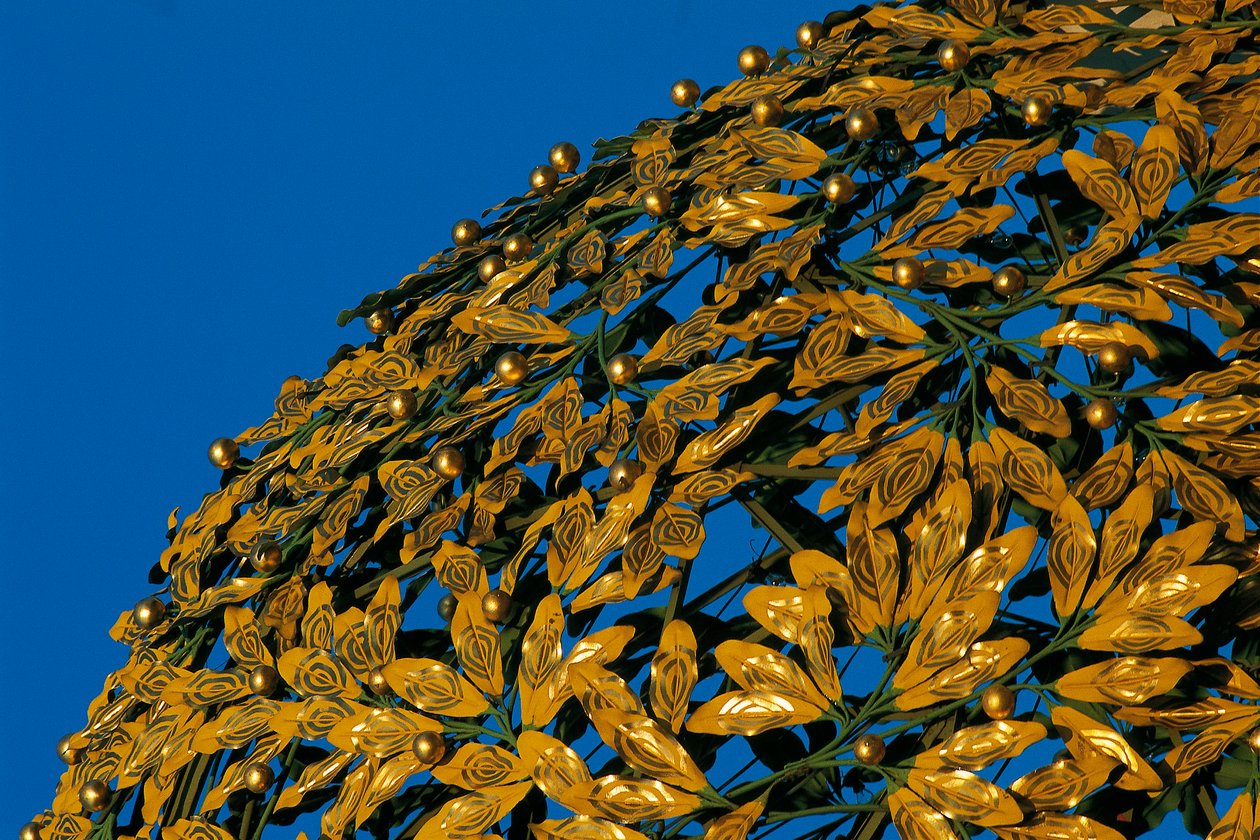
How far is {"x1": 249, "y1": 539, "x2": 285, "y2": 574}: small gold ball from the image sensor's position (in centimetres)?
77

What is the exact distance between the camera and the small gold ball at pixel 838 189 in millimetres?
705

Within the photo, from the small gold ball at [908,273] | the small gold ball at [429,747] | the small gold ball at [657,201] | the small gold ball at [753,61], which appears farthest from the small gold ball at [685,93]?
the small gold ball at [429,747]

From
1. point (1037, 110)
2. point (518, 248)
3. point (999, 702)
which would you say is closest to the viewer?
point (999, 702)

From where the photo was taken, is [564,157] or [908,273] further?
[564,157]

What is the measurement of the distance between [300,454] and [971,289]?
0.31m

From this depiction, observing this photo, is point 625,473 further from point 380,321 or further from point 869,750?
point 380,321

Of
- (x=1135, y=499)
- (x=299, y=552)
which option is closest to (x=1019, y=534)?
(x=1135, y=499)

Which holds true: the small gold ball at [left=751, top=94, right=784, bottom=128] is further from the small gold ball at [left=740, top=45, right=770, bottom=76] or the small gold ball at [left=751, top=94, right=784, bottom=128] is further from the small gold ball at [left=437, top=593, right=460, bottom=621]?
the small gold ball at [left=437, top=593, right=460, bottom=621]

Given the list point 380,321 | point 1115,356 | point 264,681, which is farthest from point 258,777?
point 1115,356

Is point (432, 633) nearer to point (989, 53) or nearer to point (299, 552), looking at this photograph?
point (299, 552)

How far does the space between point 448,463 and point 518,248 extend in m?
0.15

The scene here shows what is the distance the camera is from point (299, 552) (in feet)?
2.52

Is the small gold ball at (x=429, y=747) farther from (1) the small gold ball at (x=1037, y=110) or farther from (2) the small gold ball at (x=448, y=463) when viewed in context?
(1) the small gold ball at (x=1037, y=110)

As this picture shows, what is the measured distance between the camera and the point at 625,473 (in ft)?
2.19
